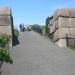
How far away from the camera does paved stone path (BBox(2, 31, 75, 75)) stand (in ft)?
64.1

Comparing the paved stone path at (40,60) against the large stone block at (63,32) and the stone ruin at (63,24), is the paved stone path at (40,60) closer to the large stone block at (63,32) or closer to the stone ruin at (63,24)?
the stone ruin at (63,24)

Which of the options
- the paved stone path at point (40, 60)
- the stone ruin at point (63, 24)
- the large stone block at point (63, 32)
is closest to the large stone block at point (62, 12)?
the stone ruin at point (63, 24)

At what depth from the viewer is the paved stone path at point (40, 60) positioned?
64.1 ft

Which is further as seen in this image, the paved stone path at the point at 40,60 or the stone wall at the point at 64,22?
the stone wall at the point at 64,22

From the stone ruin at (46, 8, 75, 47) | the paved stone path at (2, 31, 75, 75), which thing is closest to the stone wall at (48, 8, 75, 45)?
the stone ruin at (46, 8, 75, 47)

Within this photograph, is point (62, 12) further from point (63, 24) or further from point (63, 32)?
point (63, 32)

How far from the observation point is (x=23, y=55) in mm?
23781

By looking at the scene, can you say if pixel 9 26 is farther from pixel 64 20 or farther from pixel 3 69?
pixel 3 69

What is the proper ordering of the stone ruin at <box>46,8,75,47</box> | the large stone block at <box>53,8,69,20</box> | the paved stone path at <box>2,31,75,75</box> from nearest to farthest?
the paved stone path at <box>2,31,75,75</box>, the stone ruin at <box>46,8,75,47</box>, the large stone block at <box>53,8,69,20</box>

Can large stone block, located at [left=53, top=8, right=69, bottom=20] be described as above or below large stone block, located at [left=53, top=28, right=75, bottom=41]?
above

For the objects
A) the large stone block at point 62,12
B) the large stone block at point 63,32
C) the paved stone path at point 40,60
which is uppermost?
the large stone block at point 62,12

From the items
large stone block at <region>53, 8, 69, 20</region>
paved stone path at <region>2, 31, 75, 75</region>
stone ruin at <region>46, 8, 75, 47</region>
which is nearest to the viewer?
paved stone path at <region>2, 31, 75, 75</region>

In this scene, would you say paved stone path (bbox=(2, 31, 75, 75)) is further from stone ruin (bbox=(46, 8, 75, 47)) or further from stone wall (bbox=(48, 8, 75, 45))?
stone wall (bbox=(48, 8, 75, 45))

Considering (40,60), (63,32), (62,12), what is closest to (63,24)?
(63,32)
